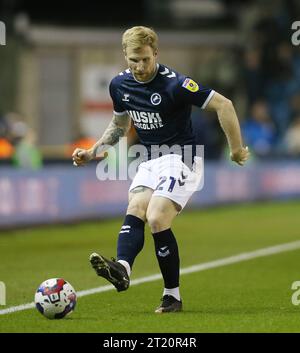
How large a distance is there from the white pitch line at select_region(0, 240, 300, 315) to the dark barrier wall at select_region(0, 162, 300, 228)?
3.93m

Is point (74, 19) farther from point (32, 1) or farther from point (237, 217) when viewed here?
point (237, 217)

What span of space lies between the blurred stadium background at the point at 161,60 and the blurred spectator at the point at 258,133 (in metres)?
0.03

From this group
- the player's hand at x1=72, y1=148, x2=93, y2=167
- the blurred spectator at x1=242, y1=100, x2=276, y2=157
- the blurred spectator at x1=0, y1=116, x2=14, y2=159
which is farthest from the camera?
the blurred spectator at x1=242, y1=100, x2=276, y2=157

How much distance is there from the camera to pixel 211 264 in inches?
493

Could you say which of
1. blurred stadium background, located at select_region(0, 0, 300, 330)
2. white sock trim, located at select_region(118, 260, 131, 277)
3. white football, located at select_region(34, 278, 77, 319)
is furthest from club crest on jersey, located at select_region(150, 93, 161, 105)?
blurred stadium background, located at select_region(0, 0, 300, 330)

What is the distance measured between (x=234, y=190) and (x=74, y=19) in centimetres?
601

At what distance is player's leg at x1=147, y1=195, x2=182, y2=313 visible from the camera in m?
8.48

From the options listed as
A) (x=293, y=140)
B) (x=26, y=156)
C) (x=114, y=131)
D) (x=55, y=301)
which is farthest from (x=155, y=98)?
(x=293, y=140)

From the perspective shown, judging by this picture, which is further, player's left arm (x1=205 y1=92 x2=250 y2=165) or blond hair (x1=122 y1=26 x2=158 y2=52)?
player's left arm (x1=205 y1=92 x2=250 y2=165)

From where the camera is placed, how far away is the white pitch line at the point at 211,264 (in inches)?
357

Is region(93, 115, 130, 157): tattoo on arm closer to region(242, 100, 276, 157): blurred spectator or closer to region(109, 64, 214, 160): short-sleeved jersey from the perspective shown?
region(109, 64, 214, 160): short-sleeved jersey

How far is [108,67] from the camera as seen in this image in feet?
83.6

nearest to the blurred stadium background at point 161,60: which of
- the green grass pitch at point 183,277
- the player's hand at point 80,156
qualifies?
the green grass pitch at point 183,277

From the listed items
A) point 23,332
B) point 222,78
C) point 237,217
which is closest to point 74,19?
point 222,78
